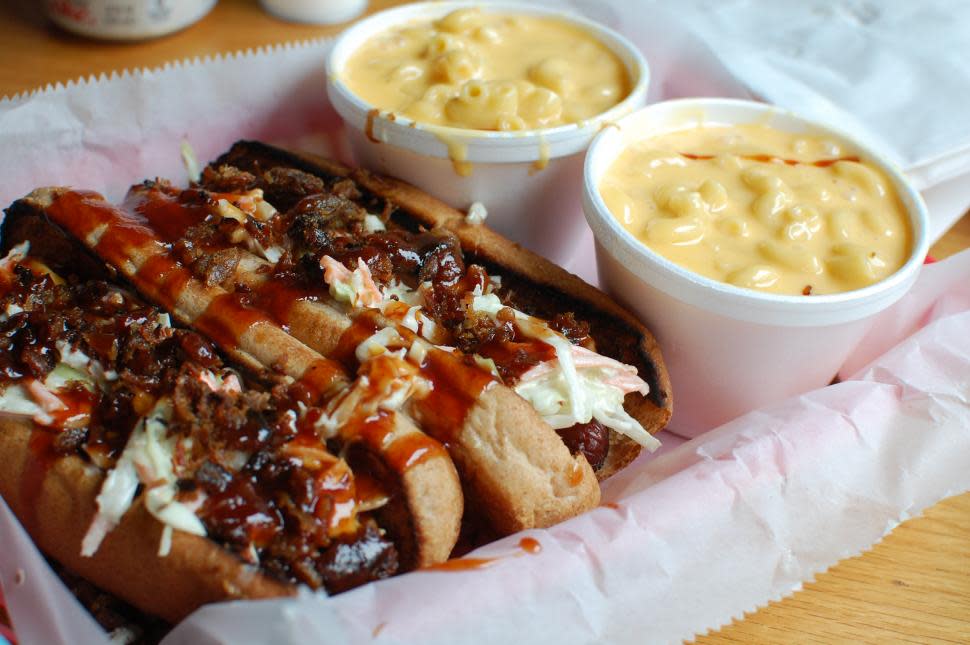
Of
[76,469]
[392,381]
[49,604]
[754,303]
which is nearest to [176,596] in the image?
[49,604]

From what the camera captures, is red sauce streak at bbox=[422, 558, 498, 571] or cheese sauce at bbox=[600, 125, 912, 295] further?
cheese sauce at bbox=[600, 125, 912, 295]

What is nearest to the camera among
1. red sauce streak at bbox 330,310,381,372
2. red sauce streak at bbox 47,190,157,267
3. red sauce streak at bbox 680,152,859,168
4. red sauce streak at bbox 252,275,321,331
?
red sauce streak at bbox 330,310,381,372

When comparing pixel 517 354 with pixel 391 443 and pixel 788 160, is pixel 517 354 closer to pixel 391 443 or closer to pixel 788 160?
pixel 391 443

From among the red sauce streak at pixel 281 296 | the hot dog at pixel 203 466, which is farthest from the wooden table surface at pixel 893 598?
the red sauce streak at pixel 281 296

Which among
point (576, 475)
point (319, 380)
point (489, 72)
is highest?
point (489, 72)

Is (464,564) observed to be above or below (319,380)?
below

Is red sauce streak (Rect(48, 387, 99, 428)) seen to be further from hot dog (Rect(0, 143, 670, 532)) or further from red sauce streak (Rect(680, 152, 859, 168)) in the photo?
red sauce streak (Rect(680, 152, 859, 168))

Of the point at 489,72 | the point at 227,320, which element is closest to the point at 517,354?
the point at 227,320

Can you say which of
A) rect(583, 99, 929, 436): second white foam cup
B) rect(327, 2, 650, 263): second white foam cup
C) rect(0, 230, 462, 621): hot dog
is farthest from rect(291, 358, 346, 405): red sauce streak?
rect(327, 2, 650, 263): second white foam cup
